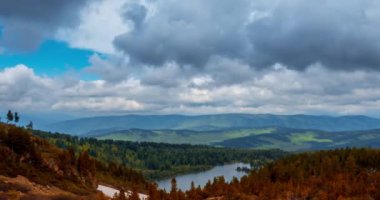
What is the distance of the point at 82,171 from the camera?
14875 cm

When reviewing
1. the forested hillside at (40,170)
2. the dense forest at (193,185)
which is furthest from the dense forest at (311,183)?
the forested hillside at (40,170)

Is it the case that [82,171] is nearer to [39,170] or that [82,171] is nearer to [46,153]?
[46,153]

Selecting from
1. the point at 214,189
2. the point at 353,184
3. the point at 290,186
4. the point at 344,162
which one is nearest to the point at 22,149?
the point at 214,189

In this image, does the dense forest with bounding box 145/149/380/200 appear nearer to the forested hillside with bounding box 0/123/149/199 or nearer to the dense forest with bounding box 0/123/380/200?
the dense forest with bounding box 0/123/380/200

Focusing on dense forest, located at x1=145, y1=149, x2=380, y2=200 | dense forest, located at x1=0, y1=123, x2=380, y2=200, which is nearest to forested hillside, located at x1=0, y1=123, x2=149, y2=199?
dense forest, located at x1=0, y1=123, x2=380, y2=200

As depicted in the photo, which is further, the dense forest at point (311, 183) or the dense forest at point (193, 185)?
the dense forest at point (311, 183)

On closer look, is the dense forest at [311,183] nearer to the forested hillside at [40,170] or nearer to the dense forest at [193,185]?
the dense forest at [193,185]

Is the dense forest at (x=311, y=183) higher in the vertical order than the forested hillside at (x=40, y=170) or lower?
lower

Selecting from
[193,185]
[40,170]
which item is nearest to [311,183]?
[193,185]

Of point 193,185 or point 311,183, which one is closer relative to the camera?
point 193,185

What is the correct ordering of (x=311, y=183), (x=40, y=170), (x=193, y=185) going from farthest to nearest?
(x=311, y=183) < (x=193, y=185) < (x=40, y=170)

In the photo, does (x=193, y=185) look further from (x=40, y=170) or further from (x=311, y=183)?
(x=40, y=170)

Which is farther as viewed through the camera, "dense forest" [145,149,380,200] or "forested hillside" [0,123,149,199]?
"dense forest" [145,149,380,200]

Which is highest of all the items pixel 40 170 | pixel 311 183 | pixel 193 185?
pixel 40 170
